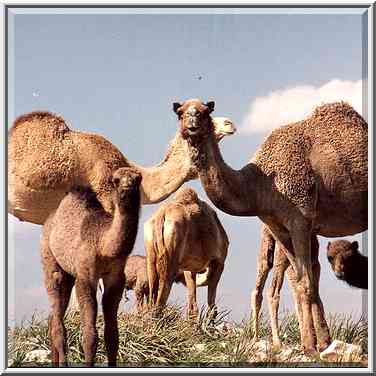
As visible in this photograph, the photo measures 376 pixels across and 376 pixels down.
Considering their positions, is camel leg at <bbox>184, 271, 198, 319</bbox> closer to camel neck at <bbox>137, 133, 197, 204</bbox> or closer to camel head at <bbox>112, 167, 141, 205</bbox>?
camel neck at <bbox>137, 133, 197, 204</bbox>

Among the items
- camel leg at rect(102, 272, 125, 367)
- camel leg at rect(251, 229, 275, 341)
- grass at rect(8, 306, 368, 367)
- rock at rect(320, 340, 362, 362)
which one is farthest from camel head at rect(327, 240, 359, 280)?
camel leg at rect(102, 272, 125, 367)

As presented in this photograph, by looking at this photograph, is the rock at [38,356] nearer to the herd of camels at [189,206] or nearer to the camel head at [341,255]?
the herd of camels at [189,206]

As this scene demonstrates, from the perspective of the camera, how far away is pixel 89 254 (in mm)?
10023

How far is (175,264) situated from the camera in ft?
43.1

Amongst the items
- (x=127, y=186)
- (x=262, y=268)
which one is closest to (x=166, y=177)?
(x=262, y=268)

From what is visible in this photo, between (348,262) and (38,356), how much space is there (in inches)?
137

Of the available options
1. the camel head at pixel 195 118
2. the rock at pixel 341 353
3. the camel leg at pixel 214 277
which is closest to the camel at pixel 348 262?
the rock at pixel 341 353

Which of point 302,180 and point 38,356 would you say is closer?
point 38,356

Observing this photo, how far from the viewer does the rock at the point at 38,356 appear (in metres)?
11.1

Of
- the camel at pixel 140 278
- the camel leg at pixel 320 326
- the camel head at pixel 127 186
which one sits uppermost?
the camel head at pixel 127 186

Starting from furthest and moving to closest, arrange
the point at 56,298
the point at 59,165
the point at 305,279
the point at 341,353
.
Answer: the point at 59,165 → the point at 305,279 → the point at 341,353 → the point at 56,298

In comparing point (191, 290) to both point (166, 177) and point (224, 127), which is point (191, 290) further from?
point (224, 127)

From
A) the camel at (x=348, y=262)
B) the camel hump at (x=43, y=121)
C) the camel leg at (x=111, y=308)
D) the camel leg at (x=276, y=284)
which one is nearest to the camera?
the camel leg at (x=111, y=308)

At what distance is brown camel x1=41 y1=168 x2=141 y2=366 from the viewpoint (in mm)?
9906
